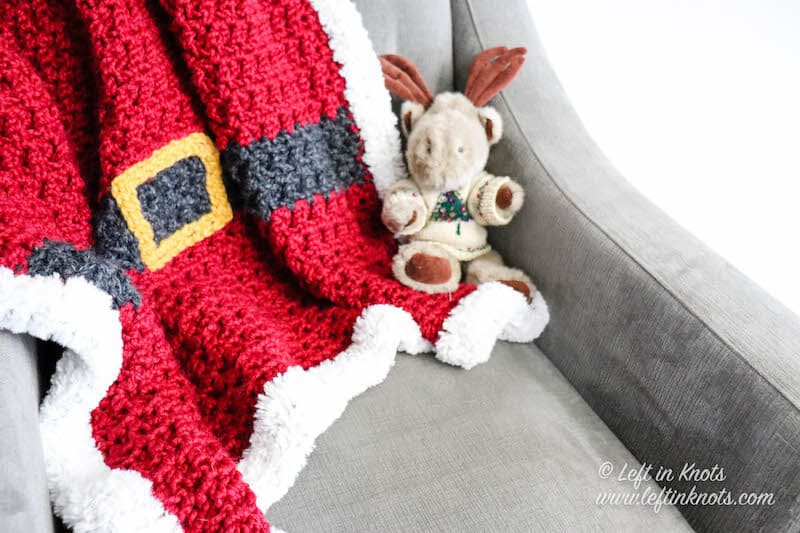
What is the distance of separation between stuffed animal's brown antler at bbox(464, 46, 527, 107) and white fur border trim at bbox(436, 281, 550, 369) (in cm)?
31

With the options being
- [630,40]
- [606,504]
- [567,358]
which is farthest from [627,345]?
[630,40]

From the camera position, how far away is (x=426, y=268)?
94cm

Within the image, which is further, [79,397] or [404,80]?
[404,80]

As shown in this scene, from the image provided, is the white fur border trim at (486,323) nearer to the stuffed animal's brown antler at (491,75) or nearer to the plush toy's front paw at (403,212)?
the plush toy's front paw at (403,212)

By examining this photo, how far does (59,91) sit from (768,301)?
3.18 ft

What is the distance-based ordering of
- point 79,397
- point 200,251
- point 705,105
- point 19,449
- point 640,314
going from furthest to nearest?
point 705,105 → point 200,251 → point 640,314 → point 79,397 → point 19,449

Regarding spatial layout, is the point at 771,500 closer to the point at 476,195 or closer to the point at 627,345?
the point at 627,345

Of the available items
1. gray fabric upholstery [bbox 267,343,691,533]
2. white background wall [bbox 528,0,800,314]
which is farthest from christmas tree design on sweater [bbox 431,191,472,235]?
white background wall [bbox 528,0,800,314]

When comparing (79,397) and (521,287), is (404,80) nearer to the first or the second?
(521,287)

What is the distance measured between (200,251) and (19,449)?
46cm

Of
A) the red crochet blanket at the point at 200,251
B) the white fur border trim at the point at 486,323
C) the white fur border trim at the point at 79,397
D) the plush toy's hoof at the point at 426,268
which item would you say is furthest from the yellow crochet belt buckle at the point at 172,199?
the white fur border trim at the point at 486,323

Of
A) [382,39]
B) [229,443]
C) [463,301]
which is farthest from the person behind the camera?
[382,39]

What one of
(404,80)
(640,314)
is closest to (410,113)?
(404,80)

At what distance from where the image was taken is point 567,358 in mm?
927
